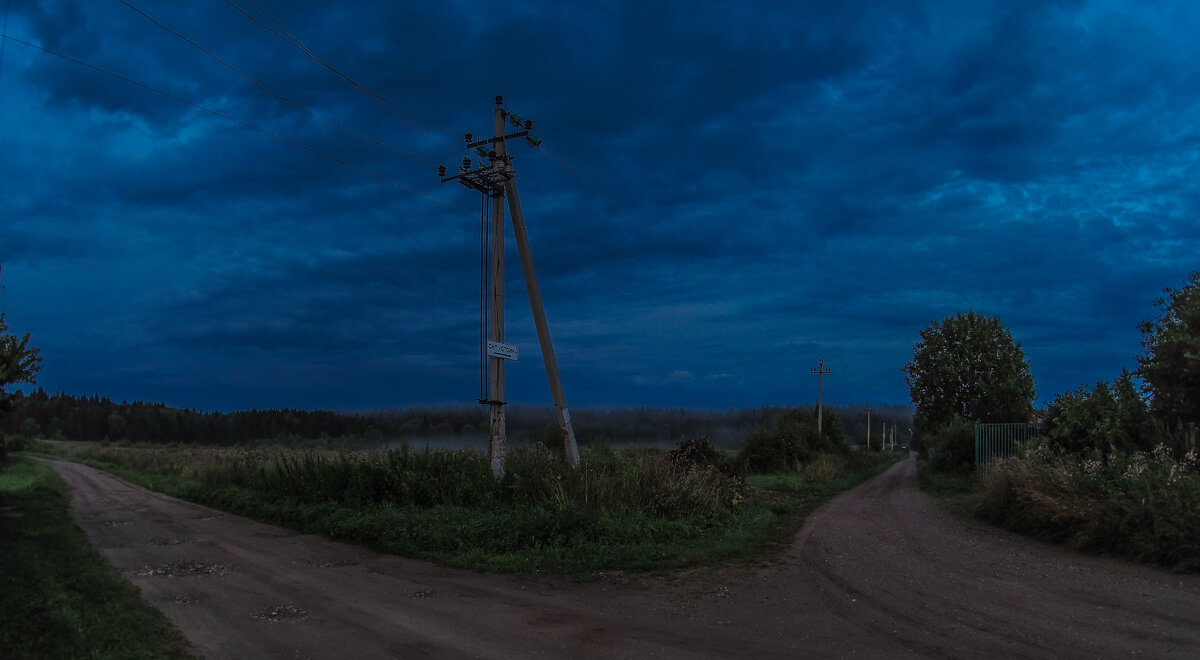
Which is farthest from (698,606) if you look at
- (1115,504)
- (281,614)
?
(1115,504)

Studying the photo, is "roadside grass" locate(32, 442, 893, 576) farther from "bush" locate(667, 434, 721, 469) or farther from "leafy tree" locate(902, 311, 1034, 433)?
"leafy tree" locate(902, 311, 1034, 433)

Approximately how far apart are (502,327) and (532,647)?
8845mm

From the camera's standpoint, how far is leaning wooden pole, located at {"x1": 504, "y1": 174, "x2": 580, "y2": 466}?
48.3 ft

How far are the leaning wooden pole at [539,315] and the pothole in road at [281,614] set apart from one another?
801cm

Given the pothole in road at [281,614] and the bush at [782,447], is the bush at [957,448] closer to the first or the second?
the bush at [782,447]

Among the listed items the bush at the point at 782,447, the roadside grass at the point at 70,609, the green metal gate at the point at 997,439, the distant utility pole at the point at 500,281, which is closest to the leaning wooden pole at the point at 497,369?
the distant utility pole at the point at 500,281

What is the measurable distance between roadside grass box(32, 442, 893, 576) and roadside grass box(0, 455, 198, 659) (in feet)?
11.8

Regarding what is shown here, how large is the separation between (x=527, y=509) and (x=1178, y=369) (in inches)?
502

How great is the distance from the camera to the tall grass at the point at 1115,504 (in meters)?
8.99

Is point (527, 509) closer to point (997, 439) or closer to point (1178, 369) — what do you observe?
point (1178, 369)

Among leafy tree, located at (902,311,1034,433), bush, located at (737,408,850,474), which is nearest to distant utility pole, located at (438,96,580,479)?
bush, located at (737,408,850,474)

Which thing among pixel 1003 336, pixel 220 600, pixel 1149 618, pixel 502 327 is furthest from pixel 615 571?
pixel 1003 336

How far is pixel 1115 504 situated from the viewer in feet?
33.0

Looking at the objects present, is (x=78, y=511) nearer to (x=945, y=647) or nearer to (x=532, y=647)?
(x=532, y=647)
